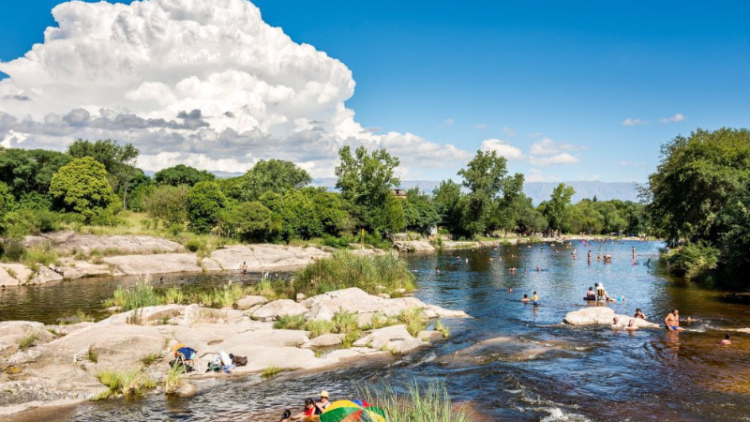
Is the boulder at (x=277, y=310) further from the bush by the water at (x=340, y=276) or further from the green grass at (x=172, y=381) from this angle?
the green grass at (x=172, y=381)

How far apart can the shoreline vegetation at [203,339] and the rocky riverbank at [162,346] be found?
0.05 metres

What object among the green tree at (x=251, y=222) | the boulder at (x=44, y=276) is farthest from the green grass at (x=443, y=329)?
the green tree at (x=251, y=222)

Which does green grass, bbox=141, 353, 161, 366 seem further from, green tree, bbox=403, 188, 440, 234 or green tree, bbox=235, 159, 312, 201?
green tree, bbox=403, 188, 440, 234

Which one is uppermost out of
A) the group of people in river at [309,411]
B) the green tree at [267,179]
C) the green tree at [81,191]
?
the green tree at [267,179]

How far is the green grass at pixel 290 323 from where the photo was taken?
28014 millimetres

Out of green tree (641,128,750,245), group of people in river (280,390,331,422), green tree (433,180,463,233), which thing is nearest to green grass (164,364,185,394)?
group of people in river (280,390,331,422)

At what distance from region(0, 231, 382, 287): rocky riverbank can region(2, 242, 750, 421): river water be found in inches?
549

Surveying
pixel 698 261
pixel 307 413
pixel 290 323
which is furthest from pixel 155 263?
pixel 698 261

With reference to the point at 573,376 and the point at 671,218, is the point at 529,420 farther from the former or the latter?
the point at 671,218

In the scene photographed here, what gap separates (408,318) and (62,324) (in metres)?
20.9

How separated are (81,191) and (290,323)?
54829mm

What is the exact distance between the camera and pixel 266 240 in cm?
7888

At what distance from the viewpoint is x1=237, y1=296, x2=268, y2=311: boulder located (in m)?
35.0

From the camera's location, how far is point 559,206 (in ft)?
504
